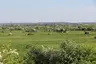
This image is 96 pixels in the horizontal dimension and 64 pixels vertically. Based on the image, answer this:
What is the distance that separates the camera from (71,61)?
91.0ft

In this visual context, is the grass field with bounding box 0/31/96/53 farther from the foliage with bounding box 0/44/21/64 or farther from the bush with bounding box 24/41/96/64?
the foliage with bounding box 0/44/21/64

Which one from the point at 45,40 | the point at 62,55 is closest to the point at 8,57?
the point at 62,55

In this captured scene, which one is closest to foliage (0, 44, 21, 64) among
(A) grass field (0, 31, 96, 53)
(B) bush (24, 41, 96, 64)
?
(B) bush (24, 41, 96, 64)

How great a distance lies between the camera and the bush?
27.8 meters

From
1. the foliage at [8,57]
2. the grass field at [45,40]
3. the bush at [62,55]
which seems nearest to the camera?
the foliage at [8,57]

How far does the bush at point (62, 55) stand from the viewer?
2778cm

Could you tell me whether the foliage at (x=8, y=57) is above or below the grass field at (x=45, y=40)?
above

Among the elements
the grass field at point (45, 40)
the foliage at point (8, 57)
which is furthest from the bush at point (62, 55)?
the grass field at point (45, 40)

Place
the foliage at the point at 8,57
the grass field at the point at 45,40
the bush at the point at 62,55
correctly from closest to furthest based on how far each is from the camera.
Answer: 1. the foliage at the point at 8,57
2. the bush at the point at 62,55
3. the grass field at the point at 45,40

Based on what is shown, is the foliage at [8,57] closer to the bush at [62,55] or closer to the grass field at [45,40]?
the bush at [62,55]

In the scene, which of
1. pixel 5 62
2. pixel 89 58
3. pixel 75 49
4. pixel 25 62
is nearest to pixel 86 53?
pixel 89 58

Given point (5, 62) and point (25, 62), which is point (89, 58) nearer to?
point (25, 62)

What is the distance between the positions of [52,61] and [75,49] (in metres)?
2.54

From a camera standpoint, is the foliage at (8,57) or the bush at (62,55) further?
the bush at (62,55)
